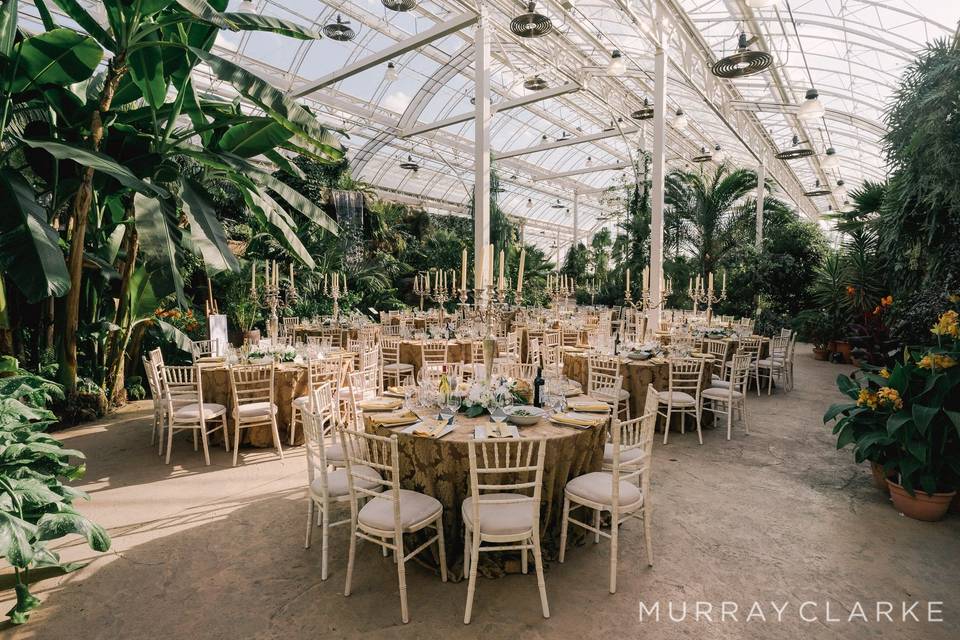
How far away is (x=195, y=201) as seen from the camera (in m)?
4.36

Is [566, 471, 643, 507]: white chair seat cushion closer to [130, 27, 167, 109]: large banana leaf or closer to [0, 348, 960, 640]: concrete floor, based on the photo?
[0, 348, 960, 640]: concrete floor

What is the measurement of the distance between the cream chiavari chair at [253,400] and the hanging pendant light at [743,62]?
24.6 ft

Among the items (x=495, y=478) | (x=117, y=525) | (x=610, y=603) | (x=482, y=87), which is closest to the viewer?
(x=610, y=603)

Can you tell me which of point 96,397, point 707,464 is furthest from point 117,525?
point 707,464

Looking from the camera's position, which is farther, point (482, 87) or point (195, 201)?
point (482, 87)

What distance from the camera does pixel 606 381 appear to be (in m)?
5.60

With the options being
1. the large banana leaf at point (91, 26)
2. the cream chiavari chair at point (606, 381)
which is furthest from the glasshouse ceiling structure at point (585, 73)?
the large banana leaf at point (91, 26)

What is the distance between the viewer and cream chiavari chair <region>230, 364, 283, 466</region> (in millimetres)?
→ 4688

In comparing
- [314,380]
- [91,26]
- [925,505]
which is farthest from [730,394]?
[91,26]

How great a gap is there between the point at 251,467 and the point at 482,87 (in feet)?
24.0

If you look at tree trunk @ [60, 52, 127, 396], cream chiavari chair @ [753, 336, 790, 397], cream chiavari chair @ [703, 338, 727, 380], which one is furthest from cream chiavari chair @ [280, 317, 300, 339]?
cream chiavari chair @ [753, 336, 790, 397]

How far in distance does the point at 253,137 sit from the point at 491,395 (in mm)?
4042

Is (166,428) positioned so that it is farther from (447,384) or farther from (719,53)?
(719,53)

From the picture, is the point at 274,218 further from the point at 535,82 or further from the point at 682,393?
the point at 535,82
